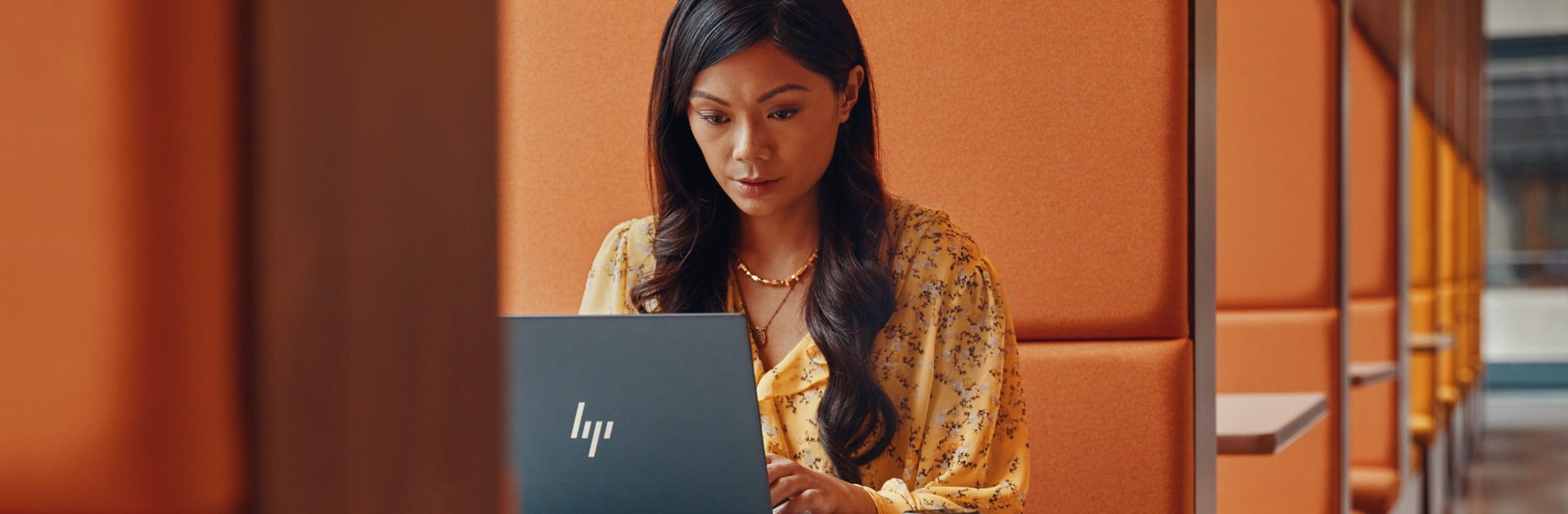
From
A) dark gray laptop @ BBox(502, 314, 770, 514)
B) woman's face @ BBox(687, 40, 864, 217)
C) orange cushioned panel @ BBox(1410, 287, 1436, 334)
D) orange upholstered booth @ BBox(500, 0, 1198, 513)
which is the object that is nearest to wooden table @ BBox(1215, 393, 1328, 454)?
orange upholstered booth @ BBox(500, 0, 1198, 513)

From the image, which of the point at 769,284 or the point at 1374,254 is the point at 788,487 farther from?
the point at 1374,254

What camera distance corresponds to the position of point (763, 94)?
1.52m

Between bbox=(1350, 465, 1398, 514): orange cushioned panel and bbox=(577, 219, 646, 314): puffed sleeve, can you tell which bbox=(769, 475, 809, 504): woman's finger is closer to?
bbox=(577, 219, 646, 314): puffed sleeve

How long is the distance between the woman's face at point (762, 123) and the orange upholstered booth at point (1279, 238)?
1654 mm

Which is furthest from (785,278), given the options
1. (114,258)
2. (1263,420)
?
(114,258)

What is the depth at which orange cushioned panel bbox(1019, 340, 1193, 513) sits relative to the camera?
1.82m

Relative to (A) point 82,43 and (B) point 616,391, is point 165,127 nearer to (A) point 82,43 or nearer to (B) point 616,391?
(A) point 82,43

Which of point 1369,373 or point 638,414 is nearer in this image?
point 638,414

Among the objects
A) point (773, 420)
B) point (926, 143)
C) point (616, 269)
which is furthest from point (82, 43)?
point (926, 143)

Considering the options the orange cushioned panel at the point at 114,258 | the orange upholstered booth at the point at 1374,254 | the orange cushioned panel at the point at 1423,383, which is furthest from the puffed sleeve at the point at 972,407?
the orange cushioned panel at the point at 1423,383

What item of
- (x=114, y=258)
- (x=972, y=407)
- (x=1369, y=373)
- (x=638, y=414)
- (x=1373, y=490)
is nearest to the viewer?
(x=114, y=258)

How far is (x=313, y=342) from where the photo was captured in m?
0.25

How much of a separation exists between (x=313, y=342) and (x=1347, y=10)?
3.48 meters

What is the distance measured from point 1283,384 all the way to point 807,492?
2.17 metres
